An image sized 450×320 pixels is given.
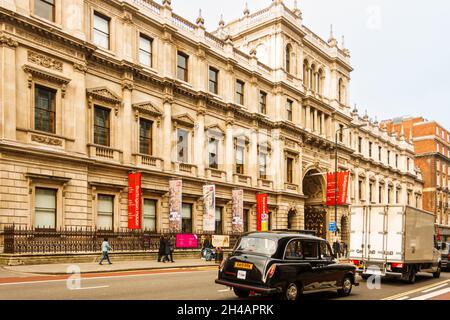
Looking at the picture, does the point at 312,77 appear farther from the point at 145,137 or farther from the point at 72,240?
the point at 72,240

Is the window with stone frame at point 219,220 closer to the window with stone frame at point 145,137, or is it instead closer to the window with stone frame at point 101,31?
the window with stone frame at point 145,137

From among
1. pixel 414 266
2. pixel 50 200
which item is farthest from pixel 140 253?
pixel 414 266

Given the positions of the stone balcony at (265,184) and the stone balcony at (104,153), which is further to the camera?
the stone balcony at (265,184)

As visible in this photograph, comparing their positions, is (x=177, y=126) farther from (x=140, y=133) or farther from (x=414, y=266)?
(x=414, y=266)

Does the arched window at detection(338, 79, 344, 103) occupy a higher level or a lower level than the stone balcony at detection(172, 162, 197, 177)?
higher

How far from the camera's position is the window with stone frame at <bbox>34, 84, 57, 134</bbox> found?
22469 millimetres

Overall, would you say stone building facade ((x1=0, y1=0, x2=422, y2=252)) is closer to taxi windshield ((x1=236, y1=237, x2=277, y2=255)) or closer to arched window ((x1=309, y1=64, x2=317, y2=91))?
arched window ((x1=309, y1=64, x2=317, y2=91))

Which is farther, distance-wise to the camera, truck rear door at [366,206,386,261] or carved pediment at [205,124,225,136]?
carved pediment at [205,124,225,136]

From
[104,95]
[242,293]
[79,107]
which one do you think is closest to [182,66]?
[104,95]

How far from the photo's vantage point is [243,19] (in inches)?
1735

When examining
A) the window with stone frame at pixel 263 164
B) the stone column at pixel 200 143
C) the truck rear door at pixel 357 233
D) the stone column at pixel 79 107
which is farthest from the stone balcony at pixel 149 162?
the truck rear door at pixel 357 233

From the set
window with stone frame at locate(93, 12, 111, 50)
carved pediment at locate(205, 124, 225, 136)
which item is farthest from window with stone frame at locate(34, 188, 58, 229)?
carved pediment at locate(205, 124, 225, 136)

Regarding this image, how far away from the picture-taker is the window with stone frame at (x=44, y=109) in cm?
2247

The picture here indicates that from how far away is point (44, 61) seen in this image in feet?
74.7
